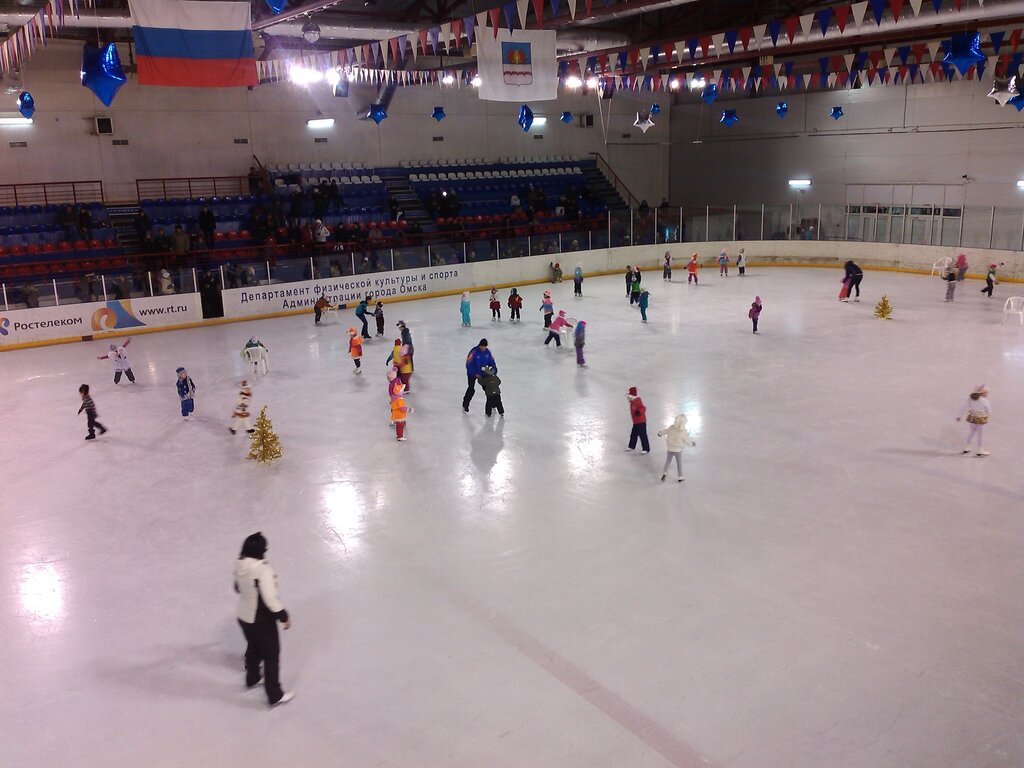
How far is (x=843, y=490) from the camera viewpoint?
1006cm

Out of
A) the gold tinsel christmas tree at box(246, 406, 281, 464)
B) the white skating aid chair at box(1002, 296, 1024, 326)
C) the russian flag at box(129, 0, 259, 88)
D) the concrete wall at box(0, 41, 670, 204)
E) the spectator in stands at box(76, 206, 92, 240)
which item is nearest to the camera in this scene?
the russian flag at box(129, 0, 259, 88)

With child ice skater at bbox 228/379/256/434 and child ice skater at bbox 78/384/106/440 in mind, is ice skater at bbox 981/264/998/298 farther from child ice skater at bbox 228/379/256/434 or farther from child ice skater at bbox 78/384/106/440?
child ice skater at bbox 78/384/106/440

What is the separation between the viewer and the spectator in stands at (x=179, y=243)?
25109 millimetres

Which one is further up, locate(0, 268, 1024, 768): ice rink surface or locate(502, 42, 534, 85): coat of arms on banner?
locate(502, 42, 534, 85): coat of arms on banner

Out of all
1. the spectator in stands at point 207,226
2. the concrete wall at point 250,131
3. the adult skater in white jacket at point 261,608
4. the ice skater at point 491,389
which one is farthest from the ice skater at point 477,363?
the concrete wall at point 250,131

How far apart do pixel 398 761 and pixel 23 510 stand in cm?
743

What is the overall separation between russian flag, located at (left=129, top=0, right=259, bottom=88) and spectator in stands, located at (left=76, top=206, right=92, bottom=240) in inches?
603

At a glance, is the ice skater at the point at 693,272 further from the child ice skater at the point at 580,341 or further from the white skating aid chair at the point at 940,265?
the child ice skater at the point at 580,341

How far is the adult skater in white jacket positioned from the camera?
19.8 ft

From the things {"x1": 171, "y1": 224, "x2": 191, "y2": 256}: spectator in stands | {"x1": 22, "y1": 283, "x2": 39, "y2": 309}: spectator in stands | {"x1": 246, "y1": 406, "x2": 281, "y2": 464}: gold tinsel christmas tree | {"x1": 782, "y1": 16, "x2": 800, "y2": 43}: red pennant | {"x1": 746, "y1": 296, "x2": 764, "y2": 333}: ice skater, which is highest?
{"x1": 782, "y1": 16, "x2": 800, "y2": 43}: red pennant

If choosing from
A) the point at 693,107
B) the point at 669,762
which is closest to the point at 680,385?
the point at 669,762

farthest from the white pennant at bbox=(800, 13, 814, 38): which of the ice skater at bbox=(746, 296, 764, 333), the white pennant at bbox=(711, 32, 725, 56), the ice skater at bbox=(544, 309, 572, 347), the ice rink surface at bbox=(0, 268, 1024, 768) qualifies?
the ice skater at bbox=(544, 309, 572, 347)

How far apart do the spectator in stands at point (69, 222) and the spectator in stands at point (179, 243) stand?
288 centimetres

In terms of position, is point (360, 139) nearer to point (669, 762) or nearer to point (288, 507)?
point (288, 507)
